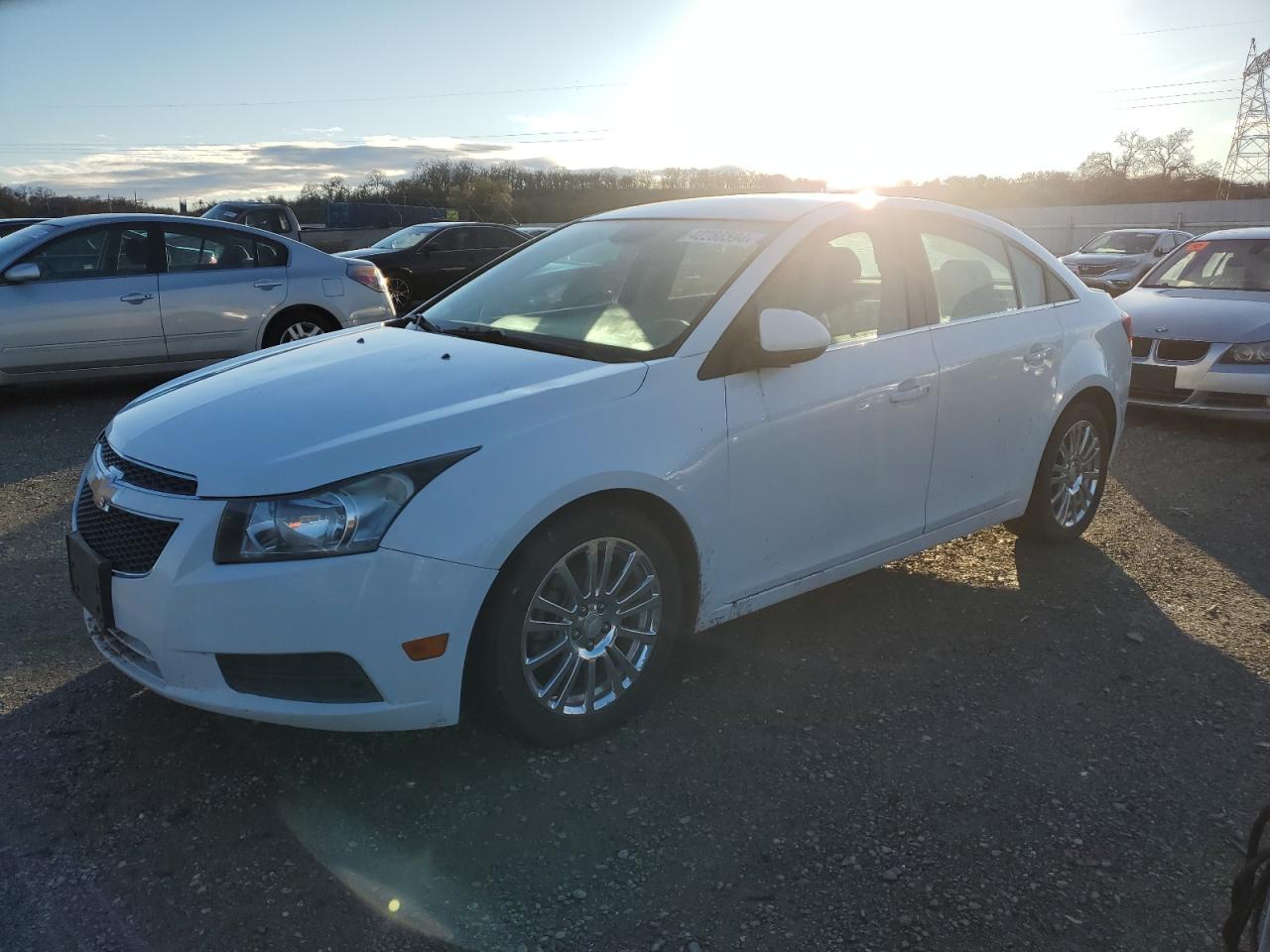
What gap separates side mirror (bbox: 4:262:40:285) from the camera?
8.02 meters

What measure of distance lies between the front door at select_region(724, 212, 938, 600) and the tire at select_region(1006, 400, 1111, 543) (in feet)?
3.37

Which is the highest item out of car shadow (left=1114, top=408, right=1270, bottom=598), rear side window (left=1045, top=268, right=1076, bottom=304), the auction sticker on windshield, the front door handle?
the auction sticker on windshield

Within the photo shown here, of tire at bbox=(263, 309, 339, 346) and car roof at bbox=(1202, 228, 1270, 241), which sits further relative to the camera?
tire at bbox=(263, 309, 339, 346)

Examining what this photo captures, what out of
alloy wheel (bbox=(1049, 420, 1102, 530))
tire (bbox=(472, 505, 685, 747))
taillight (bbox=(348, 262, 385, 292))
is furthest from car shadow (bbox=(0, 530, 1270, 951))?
taillight (bbox=(348, 262, 385, 292))

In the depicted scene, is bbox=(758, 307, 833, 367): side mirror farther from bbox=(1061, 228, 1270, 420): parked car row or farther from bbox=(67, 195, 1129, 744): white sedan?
bbox=(1061, 228, 1270, 420): parked car row

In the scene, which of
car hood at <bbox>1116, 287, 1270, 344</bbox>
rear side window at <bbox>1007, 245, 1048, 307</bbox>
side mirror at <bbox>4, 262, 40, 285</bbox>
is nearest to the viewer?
rear side window at <bbox>1007, 245, 1048, 307</bbox>

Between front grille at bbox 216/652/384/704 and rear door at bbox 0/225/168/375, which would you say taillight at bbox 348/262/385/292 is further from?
front grille at bbox 216/652/384/704

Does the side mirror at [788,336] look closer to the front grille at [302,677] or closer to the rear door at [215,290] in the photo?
the front grille at [302,677]

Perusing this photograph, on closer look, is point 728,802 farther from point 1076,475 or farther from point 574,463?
point 1076,475

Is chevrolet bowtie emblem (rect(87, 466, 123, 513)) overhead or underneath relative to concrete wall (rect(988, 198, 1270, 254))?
overhead

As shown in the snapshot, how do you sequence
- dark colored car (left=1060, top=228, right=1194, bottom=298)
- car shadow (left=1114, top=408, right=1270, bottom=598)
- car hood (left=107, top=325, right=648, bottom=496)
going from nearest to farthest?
car hood (left=107, top=325, right=648, bottom=496)
car shadow (left=1114, top=408, right=1270, bottom=598)
dark colored car (left=1060, top=228, right=1194, bottom=298)

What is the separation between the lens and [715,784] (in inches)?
123

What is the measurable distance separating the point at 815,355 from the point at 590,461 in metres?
0.97

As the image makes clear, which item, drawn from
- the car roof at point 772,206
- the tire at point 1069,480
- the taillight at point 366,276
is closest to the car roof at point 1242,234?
the tire at point 1069,480
